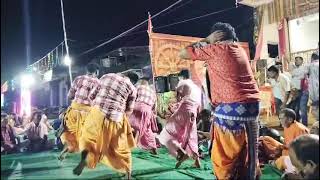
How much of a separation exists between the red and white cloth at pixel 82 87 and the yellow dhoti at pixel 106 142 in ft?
1.04

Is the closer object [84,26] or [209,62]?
[209,62]

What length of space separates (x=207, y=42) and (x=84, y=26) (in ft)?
5.72

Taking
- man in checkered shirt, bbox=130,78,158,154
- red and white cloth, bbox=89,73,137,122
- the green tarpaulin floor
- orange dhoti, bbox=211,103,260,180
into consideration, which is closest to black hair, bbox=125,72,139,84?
red and white cloth, bbox=89,73,137,122

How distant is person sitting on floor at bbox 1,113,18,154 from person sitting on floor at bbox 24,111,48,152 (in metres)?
0.22

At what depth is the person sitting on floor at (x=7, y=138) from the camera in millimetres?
4430

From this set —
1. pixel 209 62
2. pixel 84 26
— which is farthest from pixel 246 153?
pixel 84 26

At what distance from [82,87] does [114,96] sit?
Result: 0.51 m

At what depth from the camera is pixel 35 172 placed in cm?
465

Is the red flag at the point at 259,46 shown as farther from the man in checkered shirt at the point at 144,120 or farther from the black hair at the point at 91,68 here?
the black hair at the point at 91,68

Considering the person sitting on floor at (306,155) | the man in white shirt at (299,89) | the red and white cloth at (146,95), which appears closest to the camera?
the person sitting on floor at (306,155)

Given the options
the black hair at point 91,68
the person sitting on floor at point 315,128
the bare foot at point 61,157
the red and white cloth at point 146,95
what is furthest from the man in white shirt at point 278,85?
the bare foot at point 61,157

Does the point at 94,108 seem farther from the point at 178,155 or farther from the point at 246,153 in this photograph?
the point at 246,153

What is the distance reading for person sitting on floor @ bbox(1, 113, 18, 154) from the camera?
443 centimetres

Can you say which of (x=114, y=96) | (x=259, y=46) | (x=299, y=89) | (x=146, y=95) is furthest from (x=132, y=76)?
(x=299, y=89)
